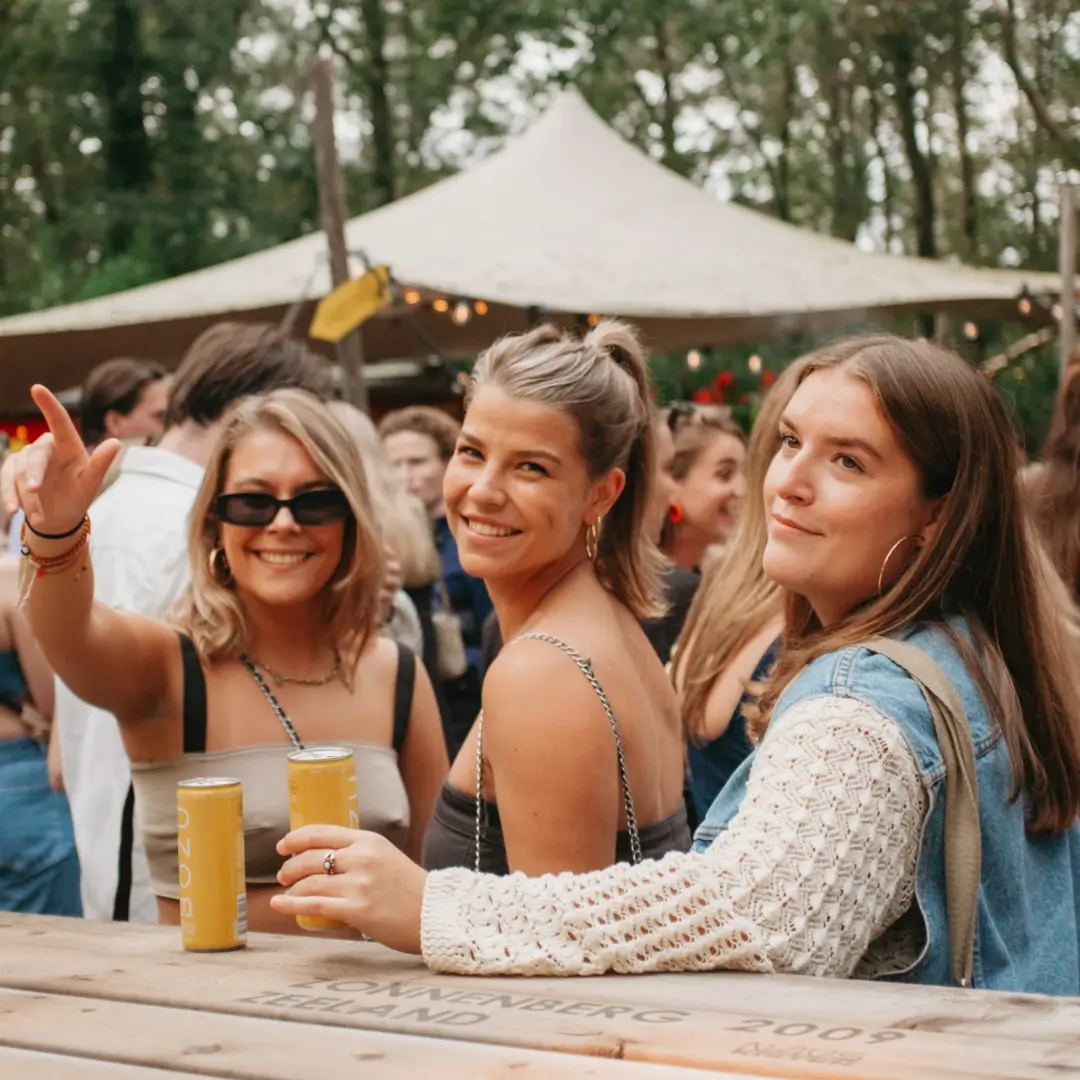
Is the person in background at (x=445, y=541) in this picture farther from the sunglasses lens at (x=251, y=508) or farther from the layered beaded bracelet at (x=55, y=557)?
the layered beaded bracelet at (x=55, y=557)

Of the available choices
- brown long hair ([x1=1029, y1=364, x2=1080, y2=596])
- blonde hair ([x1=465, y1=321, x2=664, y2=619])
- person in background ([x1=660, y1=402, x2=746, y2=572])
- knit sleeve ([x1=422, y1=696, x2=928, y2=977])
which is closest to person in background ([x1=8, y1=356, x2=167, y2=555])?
person in background ([x1=660, y1=402, x2=746, y2=572])

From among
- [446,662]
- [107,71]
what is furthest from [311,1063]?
[107,71]

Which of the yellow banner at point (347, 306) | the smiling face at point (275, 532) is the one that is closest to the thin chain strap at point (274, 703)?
the smiling face at point (275, 532)

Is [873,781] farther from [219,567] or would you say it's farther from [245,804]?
[219,567]

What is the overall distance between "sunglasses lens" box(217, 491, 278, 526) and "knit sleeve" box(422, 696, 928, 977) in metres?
1.41

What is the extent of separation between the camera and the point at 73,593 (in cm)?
253

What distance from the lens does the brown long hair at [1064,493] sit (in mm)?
3713

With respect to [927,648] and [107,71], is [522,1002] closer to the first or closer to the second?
[927,648]

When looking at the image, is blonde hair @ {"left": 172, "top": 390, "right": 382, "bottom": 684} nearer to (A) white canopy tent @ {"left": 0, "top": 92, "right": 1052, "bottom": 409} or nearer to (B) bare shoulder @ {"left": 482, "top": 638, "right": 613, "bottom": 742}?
(B) bare shoulder @ {"left": 482, "top": 638, "right": 613, "bottom": 742}

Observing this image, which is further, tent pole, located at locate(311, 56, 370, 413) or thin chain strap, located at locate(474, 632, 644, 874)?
tent pole, located at locate(311, 56, 370, 413)

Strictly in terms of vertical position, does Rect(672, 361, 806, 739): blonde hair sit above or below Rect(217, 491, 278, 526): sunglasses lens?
below

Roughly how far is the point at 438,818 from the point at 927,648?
3.01 feet

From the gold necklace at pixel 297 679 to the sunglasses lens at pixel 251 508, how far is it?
0.28m

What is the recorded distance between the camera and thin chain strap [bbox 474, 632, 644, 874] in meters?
2.19
